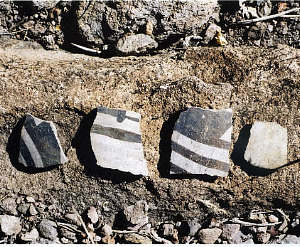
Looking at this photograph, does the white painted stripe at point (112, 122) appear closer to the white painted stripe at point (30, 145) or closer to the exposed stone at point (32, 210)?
the white painted stripe at point (30, 145)

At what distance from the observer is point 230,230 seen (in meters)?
1.79

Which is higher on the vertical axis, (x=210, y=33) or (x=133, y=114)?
(x=210, y=33)

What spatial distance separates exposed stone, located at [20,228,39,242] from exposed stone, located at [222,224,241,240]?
0.85 meters

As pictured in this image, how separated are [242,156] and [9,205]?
3.46ft

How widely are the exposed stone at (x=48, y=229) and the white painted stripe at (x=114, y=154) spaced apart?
0.39m

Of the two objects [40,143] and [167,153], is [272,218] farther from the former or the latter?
[40,143]

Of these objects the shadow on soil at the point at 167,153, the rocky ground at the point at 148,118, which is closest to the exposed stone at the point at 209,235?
the rocky ground at the point at 148,118

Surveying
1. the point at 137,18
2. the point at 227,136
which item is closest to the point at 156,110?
the point at 227,136

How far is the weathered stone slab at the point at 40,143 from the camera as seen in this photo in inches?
65.8

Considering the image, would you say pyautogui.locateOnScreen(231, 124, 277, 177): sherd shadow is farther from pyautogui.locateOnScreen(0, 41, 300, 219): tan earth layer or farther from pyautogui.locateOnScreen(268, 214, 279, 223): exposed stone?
pyautogui.locateOnScreen(268, 214, 279, 223): exposed stone

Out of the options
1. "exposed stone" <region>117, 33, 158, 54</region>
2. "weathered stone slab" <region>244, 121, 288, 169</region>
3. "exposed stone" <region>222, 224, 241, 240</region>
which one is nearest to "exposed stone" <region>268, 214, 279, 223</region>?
"exposed stone" <region>222, 224, 241, 240</region>

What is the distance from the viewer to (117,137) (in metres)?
1.66

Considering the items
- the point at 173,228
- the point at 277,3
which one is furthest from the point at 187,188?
the point at 277,3

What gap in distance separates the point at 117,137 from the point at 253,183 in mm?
634
